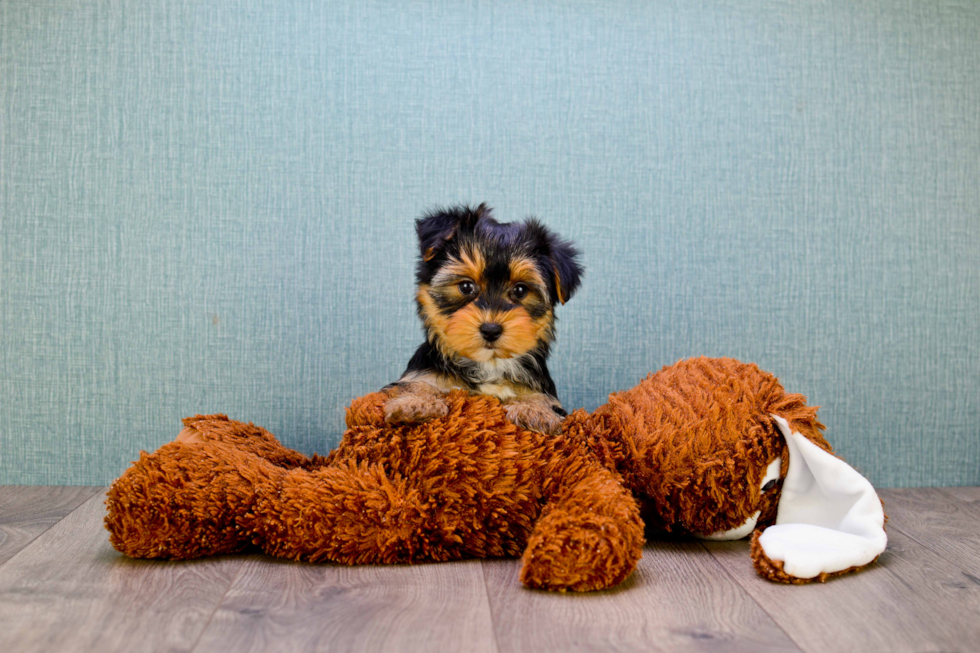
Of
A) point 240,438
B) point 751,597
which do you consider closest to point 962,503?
point 751,597

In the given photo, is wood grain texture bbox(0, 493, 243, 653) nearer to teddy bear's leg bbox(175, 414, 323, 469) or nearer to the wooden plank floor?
the wooden plank floor

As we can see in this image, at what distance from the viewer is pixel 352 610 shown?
1471mm

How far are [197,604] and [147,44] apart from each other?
196cm

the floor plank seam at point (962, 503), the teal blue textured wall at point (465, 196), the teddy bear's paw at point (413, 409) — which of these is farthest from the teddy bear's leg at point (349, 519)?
the floor plank seam at point (962, 503)

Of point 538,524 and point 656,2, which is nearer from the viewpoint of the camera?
point 538,524

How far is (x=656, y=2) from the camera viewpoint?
270 centimetres

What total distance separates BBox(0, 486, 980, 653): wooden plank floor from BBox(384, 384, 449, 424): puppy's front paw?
0.34 m

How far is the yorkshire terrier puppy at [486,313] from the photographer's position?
5.86 ft

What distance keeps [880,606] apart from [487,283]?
109 cm

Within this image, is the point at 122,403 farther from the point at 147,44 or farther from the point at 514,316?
the point at 514,316

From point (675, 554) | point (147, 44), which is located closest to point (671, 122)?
point (675, 554)

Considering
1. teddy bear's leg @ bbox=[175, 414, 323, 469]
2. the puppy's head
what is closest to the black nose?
the puppy's head

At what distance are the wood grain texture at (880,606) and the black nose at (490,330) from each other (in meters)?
0.77

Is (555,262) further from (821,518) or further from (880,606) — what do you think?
(880,606)
